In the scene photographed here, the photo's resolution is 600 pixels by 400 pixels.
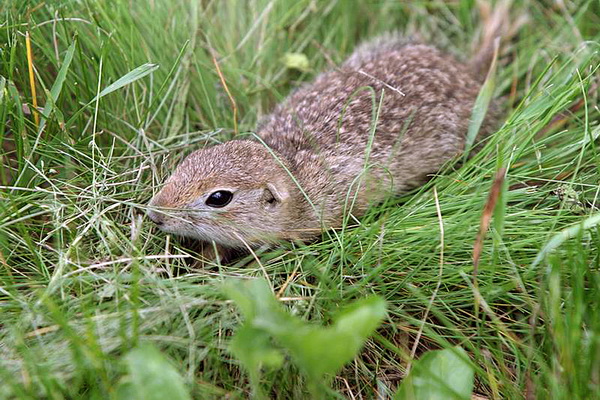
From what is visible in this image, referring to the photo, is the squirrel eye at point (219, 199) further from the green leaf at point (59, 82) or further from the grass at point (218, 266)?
the green leaf at point (59, 82)

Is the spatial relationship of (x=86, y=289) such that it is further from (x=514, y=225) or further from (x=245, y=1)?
(x=245, y=1)

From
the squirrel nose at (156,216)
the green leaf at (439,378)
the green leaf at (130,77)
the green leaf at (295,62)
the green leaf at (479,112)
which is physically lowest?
the green leaf at (439,378)

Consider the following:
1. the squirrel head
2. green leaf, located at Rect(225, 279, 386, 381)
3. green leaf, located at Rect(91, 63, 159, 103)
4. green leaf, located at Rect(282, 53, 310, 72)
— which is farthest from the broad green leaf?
green leaf, located at Rect(282, 53, 310, 72)

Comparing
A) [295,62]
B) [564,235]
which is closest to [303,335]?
[564,235]

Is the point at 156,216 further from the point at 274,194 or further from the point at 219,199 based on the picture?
the point at 274,194

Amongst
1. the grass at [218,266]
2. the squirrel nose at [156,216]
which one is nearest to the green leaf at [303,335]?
the grass at [218,266]

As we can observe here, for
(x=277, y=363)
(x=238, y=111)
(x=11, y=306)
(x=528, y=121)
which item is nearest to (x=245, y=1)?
(x=238, y=111)
